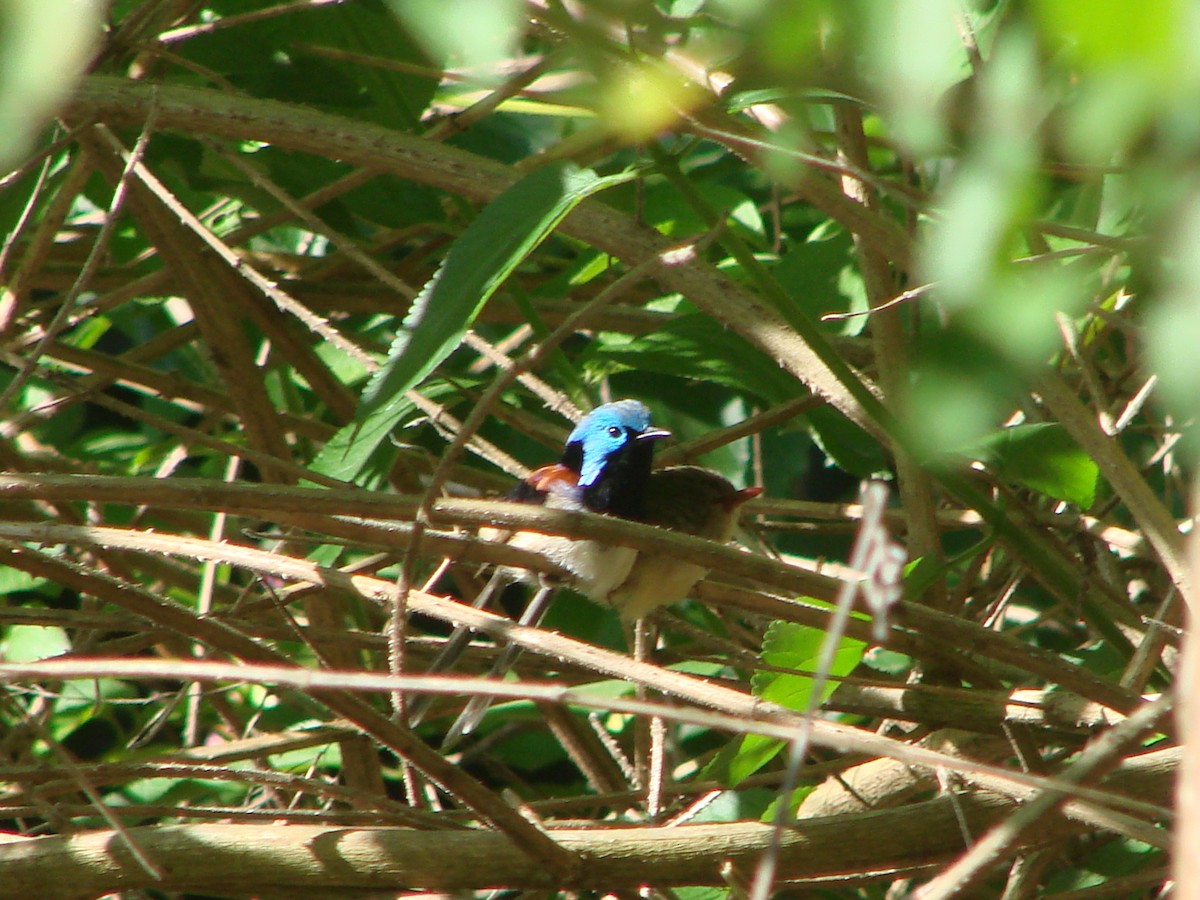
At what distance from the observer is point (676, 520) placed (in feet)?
13.0

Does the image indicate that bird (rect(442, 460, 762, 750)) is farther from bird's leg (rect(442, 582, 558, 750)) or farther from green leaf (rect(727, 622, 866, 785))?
green leaf (rect(727, 622, 866, 785))

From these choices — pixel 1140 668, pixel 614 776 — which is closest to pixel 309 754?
pixel 614 776

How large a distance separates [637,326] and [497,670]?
46.6 inches

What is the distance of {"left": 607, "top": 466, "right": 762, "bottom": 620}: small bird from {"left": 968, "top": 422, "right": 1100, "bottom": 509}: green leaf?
0.86 meters

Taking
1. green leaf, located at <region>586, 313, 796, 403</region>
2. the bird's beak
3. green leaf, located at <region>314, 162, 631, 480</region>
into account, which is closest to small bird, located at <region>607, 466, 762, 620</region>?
the bird's beak

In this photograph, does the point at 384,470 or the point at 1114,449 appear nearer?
the point at 1114,449

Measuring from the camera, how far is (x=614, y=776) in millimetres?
4094

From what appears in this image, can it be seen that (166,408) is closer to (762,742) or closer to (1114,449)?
(762,742)

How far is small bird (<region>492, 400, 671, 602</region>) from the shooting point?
367 cm

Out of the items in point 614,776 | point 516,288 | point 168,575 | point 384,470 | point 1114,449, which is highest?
point 516,288

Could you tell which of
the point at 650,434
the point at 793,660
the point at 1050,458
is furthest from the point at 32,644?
the point at 1050,458

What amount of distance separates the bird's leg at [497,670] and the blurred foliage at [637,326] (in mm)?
75

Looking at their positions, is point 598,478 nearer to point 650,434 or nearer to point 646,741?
point 650,434

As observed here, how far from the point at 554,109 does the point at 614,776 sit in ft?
7.07
